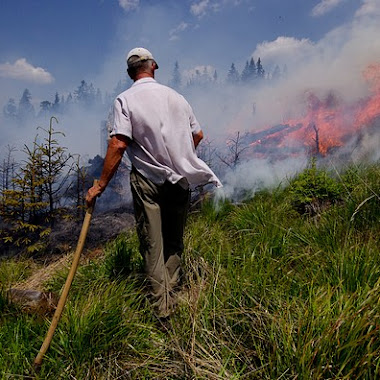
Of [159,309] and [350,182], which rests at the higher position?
[350,182]

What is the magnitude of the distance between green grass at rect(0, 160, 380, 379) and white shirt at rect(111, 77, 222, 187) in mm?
911

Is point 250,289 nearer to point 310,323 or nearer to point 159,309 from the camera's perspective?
point 310,323

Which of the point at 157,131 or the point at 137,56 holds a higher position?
the point at 137,56

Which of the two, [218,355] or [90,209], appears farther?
[90,209]

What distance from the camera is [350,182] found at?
445 centimetres

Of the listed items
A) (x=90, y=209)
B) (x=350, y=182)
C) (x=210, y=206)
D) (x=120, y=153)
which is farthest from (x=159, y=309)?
(x=350, y=182)

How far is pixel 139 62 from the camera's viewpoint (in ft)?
9.36

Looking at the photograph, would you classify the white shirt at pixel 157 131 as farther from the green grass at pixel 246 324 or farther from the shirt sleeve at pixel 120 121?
the green grass at pixel 246 324

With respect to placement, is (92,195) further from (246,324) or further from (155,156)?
(246,324)

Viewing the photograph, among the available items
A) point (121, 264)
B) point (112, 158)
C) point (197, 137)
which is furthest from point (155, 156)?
point (121, 264)

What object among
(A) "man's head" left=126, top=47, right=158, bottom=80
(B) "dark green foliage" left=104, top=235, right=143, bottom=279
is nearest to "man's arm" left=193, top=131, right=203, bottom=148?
(A) "man's head" left=126, top=47, right=158, bottom=80

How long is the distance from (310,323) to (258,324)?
0.39 m

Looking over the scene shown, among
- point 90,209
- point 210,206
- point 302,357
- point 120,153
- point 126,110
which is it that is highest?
point 126,110

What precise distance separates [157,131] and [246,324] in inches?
62.3
